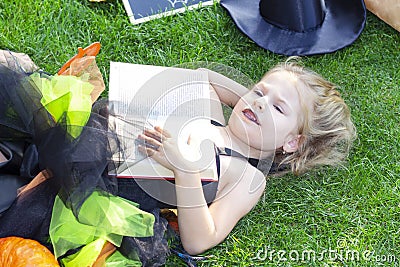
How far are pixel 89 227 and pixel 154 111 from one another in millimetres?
337

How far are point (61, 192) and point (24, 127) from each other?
17 cm

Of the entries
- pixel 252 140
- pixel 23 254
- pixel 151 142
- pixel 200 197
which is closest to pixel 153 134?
pixel 151 142

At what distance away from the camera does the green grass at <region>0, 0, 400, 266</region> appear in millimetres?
1722

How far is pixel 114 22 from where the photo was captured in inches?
79.3

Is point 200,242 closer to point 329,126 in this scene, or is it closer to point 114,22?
point 329,126

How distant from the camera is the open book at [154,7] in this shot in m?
2.04

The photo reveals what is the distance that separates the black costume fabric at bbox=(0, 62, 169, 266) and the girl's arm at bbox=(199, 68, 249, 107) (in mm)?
414

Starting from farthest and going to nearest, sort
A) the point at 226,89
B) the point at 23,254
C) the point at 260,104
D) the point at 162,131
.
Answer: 1. the point at 226,89
2. the point at 260,104
3. the point at 162,131
4. the point at 23,254

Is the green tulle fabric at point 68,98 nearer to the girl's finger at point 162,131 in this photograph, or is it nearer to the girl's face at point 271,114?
the girl's finger at point 162,131

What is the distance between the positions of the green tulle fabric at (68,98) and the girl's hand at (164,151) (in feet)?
0.51

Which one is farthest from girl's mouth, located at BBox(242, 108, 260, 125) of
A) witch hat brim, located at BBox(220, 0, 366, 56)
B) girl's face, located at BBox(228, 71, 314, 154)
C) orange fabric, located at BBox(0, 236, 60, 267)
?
orange fabric, located at BBox(0, 236, 60, 267)

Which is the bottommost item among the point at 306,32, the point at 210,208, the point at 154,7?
the point at 210,208

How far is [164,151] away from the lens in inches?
61.7

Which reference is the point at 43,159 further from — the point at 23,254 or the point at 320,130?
the point at 320,130
